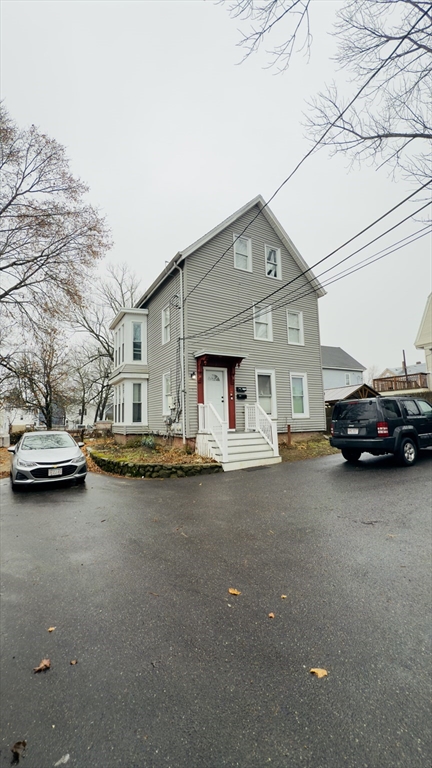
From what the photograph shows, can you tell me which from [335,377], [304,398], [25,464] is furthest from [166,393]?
[335,377]

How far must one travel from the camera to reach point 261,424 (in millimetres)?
11656

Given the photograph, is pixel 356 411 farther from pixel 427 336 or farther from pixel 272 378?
pixel 427 336

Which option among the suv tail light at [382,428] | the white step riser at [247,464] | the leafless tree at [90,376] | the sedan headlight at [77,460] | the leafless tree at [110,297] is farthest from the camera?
the leafless tree at [90,376]

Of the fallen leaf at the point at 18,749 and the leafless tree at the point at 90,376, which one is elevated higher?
the leafless tree at the point at 90,376

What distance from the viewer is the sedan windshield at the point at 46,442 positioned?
849cm

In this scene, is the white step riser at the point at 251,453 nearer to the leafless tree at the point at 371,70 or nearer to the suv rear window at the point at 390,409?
the suv rear window at the point at 390,409

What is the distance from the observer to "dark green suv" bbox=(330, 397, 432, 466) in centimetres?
830

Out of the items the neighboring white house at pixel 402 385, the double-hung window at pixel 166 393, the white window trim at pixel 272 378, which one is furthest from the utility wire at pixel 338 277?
the neighboring white house at pixel 402 385

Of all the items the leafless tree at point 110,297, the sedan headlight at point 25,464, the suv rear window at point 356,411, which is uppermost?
the leafless tree at point 110,297

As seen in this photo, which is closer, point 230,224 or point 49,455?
point 49,455

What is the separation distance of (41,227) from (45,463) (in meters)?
9.78

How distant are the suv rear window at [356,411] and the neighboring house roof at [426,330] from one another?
15850 millimetres

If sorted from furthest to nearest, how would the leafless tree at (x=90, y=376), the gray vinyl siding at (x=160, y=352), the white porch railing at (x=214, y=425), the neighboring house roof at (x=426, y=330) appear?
the leafless tree at (x=90, y=376) < the neighboring house roof at (x=426, y=330) < the gray vinyl siding at (x=160, y=352) < the white porch railing at (x=214, y=425)

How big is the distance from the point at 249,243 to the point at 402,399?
908cm
